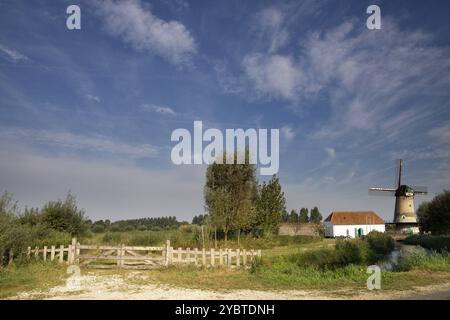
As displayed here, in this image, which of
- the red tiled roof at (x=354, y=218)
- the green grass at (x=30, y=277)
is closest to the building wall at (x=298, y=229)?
the red tiled roof at (x=354, y=218)

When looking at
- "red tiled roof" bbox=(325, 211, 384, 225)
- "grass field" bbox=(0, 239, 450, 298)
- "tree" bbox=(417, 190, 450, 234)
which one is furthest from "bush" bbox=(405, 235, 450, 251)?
"red tiled roof" bbox=(325, 211, 384, 225)

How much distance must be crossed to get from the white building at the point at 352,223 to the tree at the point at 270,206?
41911mm

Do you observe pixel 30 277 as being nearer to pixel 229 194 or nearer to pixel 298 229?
pixel 229 194

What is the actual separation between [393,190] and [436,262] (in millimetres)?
60659

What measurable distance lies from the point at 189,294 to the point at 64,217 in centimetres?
1884

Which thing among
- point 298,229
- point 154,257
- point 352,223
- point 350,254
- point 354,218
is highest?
point 354,218

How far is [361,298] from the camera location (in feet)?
36.6

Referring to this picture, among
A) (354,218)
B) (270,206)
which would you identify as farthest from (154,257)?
(354,218)

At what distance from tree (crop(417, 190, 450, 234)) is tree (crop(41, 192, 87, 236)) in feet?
159

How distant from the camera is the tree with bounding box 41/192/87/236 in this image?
87.9ft

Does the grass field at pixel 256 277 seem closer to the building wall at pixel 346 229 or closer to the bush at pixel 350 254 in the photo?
the bush at pixel 350 254

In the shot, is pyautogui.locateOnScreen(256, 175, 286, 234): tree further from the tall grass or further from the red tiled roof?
the red tiled roof

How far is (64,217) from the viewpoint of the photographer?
89.7 feet
